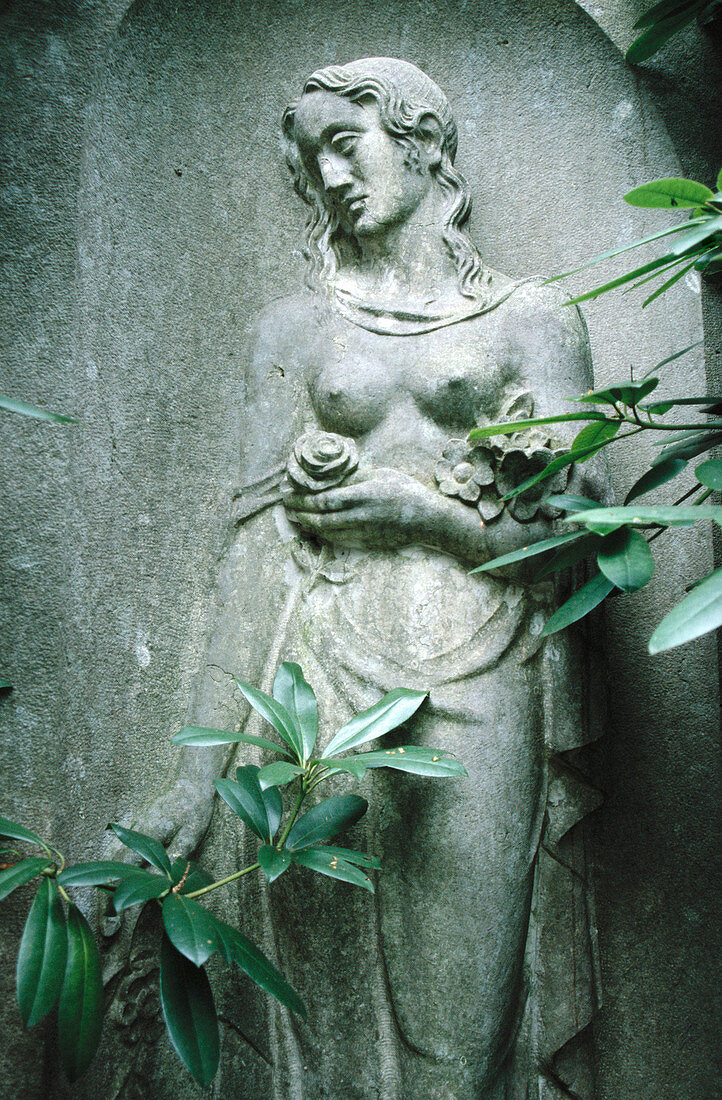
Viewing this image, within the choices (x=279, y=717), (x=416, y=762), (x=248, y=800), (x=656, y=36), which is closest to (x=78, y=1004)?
(x=248, y=800)

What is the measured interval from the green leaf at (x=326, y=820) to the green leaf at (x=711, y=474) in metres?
0.89

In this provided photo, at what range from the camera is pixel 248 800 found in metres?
1.85

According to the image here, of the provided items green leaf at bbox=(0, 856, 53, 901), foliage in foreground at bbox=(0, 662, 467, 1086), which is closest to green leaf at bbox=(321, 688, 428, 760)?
foliage in foreground at bbox=(0, 662, 467, 1086)

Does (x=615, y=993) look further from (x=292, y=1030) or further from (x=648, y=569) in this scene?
(x=648, y=569)

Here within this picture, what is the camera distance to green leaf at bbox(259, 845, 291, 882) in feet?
5.37

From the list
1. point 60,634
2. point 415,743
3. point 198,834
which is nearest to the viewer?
point 415,743

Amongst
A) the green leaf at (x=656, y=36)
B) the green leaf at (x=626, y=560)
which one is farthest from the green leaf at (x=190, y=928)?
the green leaf at (x=656, y=36)

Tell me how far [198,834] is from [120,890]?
1.96 feet

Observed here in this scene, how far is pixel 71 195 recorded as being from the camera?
2.64m

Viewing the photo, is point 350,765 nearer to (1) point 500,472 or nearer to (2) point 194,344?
(1) point 500,472

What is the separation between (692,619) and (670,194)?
2.68ft

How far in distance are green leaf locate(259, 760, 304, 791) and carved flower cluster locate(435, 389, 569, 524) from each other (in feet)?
2.46

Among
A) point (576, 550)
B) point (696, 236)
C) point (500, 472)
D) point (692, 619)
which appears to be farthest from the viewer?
point (500, 472)

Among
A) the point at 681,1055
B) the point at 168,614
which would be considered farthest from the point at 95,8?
the point at 681,1055
